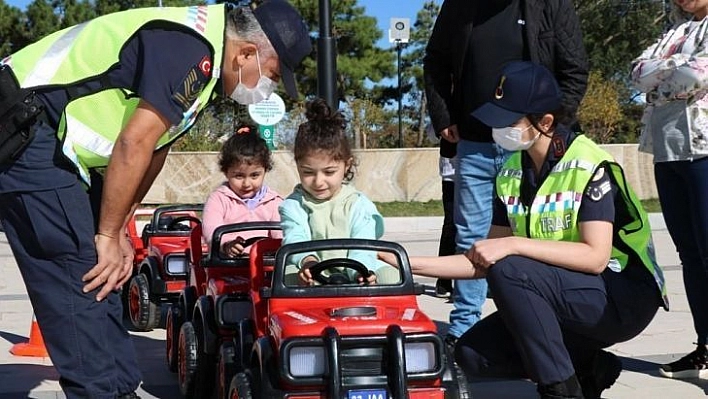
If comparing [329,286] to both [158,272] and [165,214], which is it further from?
[165,214]

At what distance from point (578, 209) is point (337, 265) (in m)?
0.93

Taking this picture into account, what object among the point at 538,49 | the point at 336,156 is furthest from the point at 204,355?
the point at 538,49

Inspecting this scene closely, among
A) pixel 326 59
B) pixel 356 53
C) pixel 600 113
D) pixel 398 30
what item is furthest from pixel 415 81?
pixel 326 59

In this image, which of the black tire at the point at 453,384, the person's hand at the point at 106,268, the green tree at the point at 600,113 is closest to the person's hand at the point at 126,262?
the person's hand at the point at 106,268

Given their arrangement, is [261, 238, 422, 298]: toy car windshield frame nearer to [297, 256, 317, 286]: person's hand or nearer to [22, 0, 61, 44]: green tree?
[297, 256, 317, 286]: person's hand

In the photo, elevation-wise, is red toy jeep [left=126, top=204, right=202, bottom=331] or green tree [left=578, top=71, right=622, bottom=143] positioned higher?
green tree [left=578, top=71, right=622, bottom=143]

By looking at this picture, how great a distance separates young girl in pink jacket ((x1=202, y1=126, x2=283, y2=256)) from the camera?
5.62 meters

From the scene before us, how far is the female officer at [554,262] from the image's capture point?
3.80 meters

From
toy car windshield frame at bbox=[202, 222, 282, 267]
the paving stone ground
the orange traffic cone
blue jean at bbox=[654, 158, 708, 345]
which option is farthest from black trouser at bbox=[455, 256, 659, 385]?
the orange traffic cone

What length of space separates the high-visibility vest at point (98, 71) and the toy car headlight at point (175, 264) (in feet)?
9.51

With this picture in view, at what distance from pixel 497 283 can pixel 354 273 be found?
64 cm

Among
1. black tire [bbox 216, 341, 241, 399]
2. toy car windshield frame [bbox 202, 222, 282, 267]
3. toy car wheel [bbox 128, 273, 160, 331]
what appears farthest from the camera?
toy car wheel [bbox 128, 273, 160, 331]

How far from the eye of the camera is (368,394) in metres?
3.47

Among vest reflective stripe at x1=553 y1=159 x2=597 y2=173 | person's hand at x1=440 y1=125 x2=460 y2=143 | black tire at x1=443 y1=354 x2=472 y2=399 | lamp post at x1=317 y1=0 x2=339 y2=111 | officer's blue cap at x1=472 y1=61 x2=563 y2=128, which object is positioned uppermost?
lamp post at x1=317 y1=0 x2=339 y2=111
